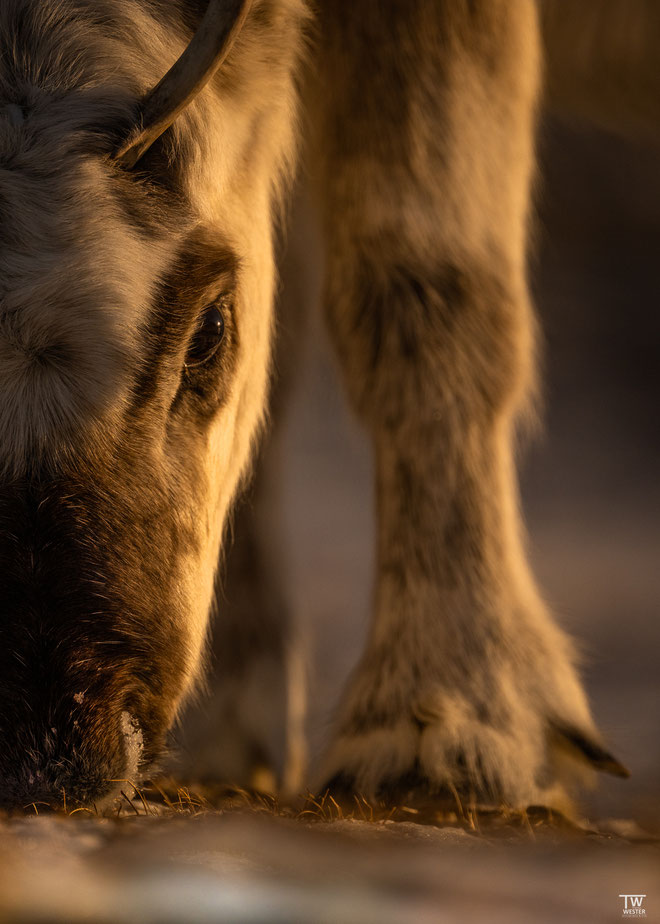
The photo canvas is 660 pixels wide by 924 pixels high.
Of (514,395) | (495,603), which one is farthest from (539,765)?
(514,395)

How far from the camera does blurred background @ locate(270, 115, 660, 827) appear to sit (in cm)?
289

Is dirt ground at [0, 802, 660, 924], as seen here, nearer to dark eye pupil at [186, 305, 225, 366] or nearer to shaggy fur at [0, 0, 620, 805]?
shaggy fur at [0, 0, 620, 805]

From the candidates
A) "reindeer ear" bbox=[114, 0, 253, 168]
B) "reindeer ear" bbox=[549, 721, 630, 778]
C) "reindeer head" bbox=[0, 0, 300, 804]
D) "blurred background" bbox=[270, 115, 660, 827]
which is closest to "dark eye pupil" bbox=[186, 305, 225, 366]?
"reindeer head" bbox=[0, 0, 300, 804]

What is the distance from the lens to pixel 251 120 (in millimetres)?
1570

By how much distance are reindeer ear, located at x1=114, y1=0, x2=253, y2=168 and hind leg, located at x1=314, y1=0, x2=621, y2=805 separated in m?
0.58

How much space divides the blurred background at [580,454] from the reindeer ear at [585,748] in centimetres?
75

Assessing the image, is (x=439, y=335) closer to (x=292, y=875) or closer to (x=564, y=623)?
(x=292, y=875)

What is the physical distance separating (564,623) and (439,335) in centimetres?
161

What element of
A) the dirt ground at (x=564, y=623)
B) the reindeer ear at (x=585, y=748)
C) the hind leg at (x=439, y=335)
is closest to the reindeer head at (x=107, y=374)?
the dirt ground at (x=564, y=623)

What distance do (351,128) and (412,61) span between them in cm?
14

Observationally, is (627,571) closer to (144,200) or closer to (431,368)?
(431,368)

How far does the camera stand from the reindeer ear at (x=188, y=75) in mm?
1280

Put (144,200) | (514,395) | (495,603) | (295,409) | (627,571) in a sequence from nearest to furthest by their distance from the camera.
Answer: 1. (144,200)
2. (495,603)
3. (514,395)
4. (295,409)
5. (627,571)

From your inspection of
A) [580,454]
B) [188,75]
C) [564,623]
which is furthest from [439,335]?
[580,454]
